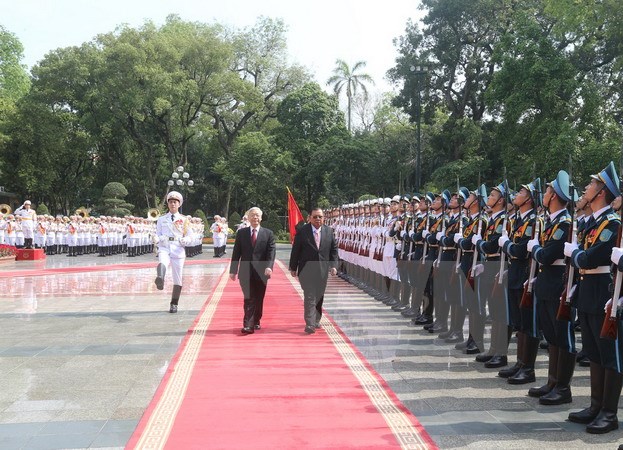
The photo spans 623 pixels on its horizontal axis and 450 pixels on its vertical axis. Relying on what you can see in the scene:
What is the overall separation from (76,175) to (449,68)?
31046 millimetres

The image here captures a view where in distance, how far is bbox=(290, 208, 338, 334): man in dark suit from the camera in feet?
29.5

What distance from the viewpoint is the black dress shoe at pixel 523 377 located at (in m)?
6.14

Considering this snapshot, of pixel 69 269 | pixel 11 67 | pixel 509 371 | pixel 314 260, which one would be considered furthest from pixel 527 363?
pixel 11 67

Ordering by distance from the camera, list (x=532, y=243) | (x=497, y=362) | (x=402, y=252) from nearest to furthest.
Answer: (x=532, y=243)
(x=497, y=362)
(x=402, y=252)

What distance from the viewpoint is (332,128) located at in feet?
143

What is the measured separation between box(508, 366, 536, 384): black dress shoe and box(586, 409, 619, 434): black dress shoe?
1336 mm

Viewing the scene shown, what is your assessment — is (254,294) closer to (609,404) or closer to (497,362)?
(497,362)

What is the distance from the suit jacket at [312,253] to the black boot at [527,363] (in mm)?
3435

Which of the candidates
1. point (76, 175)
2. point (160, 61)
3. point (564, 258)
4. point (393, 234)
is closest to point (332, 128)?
point (160, 61)

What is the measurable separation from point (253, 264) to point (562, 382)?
4.72 m

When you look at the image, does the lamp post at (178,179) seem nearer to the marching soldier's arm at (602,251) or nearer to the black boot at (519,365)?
the black boot at (519,365)

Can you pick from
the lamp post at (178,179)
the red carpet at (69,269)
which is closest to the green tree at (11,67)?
the lamp post at (178,179)

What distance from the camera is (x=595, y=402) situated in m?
4.97

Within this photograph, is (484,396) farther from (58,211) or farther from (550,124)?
(58,211)
